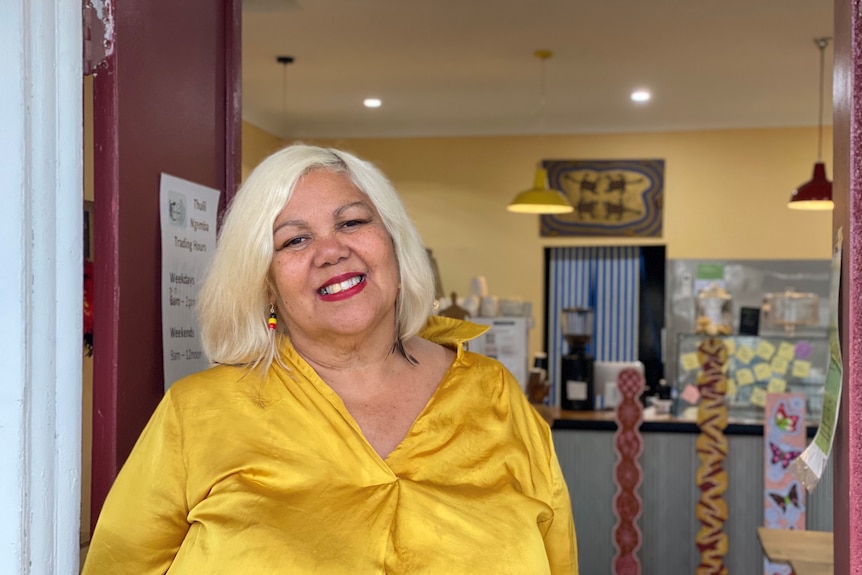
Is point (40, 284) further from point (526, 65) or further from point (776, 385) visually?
point (526, 65)

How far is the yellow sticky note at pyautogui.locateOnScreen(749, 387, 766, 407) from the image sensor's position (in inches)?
204

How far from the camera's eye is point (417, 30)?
213 inches

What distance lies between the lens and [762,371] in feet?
17.2

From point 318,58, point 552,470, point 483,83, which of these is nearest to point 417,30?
point 318,58

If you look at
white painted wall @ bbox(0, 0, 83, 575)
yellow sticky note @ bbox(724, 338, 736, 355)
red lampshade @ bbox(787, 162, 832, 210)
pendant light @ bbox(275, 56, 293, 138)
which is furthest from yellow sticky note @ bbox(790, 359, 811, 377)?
white painted wall @ bbox(0, 0, 83, 575)

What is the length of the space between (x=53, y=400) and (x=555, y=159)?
7.21 metres

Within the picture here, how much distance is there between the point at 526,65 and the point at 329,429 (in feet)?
16.9

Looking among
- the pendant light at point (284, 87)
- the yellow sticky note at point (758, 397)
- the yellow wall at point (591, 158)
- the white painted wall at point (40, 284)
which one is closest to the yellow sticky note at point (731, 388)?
the yellow sticky note at point (758, 397)

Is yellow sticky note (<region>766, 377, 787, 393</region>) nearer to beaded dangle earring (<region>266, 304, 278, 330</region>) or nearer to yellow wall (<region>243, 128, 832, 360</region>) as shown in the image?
yellow wall (<region>243, 128, 832, 360</region>)

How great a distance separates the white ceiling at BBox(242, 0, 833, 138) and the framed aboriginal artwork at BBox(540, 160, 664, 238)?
1.12ft

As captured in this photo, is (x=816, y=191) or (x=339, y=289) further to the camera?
(x=816, y=191)

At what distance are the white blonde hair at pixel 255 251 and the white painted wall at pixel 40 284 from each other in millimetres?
253

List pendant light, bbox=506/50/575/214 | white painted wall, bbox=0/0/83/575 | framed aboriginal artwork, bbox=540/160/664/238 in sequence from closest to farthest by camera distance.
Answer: white painted wall, bbox=0/0/83/575 < pendant light, bbox=506/50/575/214 < framed aboriginal artwork, bbox=540/160/664/238

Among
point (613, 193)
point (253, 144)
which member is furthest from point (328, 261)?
point (613, 193)
